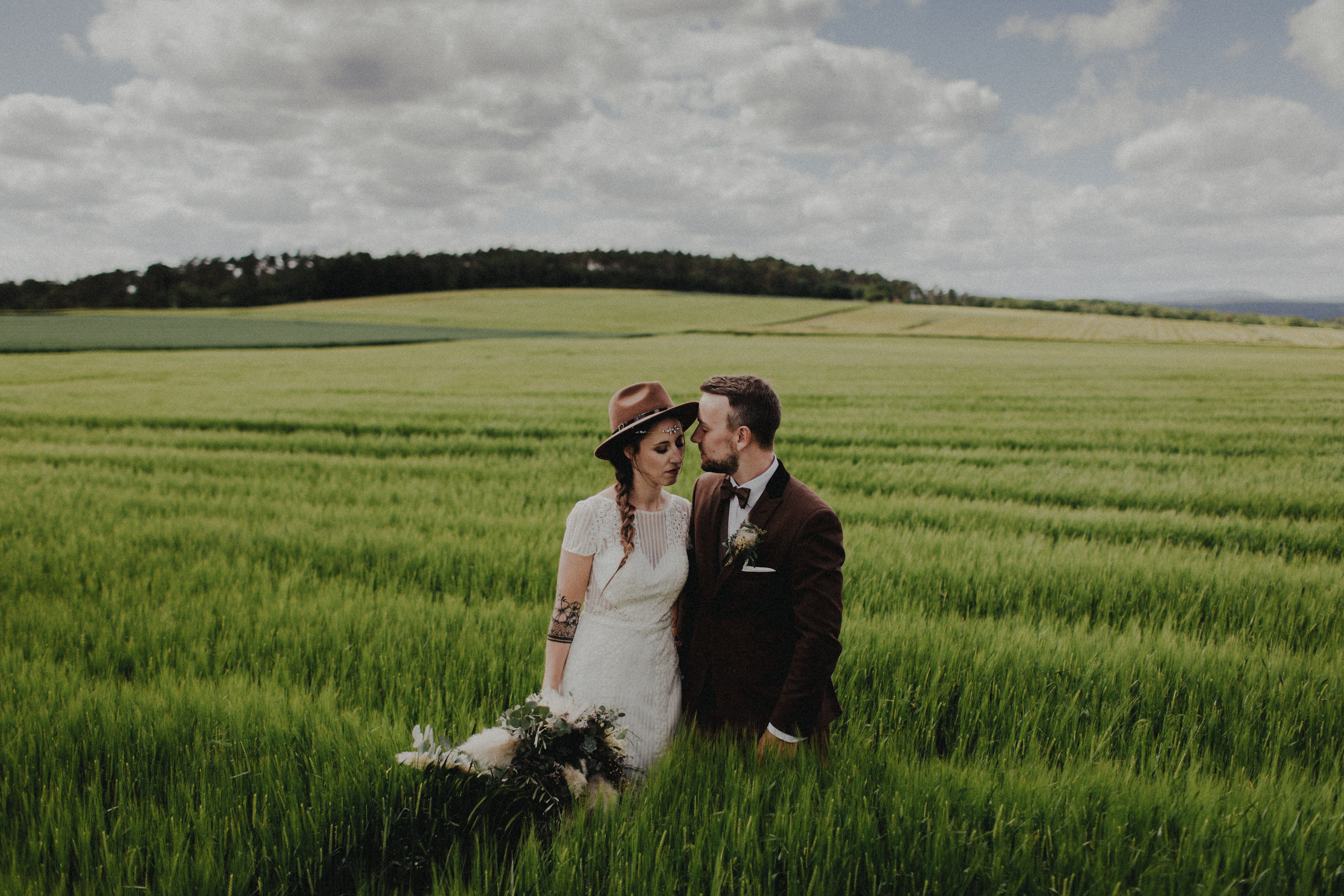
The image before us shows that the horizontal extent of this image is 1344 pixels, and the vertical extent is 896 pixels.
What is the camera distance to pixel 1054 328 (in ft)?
198

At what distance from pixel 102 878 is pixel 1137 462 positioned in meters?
11.9

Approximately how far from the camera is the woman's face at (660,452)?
2.59 m

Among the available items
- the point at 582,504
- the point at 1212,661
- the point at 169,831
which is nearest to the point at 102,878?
the point at 169,831

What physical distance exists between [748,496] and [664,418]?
0.44m

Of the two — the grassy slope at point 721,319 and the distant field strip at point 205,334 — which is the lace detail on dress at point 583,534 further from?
the grassy slope at point 721,319

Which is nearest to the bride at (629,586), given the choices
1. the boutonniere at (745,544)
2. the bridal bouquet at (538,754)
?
the boutonniere at (745,544)

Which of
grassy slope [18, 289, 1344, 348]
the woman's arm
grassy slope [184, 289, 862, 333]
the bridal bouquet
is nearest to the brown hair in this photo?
the woman's arm

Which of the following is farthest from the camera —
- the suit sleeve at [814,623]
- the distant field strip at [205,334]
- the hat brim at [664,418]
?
the distant field strip at [205,334]

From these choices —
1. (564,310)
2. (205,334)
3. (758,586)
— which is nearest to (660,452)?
Result: (758,586)

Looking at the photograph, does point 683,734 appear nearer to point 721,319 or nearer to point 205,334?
point 205,334

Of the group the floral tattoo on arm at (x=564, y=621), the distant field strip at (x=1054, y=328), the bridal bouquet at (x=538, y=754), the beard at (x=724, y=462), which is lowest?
the bridal bouquet at (x=538, y=754)

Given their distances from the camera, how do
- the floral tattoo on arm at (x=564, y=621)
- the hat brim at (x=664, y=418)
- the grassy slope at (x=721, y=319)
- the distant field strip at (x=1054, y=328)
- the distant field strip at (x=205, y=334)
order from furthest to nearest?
the grassy slope at (x=721, y=319) < the distant field strip at (x=1054, y=328) < the distant field strip at (x=205, y=334) < the floral tattoo on arm at (x=564, y=621) < the hat brim at (x=664, y=418)

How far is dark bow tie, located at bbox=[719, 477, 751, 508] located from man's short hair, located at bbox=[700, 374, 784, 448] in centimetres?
19

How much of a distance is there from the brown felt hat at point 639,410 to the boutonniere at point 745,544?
0.45 meters
